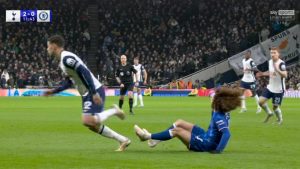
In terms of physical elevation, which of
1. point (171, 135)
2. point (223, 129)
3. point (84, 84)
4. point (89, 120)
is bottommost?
point (171, 135)

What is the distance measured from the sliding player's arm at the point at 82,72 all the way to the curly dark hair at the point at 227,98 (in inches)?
82.4

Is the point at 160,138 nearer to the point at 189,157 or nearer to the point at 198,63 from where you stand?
the point at 189,157

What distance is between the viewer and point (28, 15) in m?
57.7

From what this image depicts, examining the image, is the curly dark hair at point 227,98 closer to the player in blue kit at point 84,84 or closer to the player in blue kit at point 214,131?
the player in blue kit at point 214,131

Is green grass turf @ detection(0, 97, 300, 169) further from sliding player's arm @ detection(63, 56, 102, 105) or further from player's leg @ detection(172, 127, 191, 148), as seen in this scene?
sliding player's arm @ detection(63, 56, 102, 105)

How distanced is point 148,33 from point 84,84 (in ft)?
154

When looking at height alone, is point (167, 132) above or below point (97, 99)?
below

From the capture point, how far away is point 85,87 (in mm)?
13250

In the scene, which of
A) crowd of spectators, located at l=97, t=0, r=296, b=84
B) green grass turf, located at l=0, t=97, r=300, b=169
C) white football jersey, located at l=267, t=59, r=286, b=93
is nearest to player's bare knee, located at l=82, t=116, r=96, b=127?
green grass turf, located at l=0, t=97, r=300, b=169

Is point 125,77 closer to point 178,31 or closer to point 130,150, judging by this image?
point 130,150

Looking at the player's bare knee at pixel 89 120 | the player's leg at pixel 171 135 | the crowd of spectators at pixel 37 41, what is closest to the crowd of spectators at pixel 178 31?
the crowd of spectators at pixel 37 41

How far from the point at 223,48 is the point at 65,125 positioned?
119 ft

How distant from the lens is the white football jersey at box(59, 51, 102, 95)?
12.9 metres

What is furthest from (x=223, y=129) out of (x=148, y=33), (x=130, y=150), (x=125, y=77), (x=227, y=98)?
(x=148, y=33)
